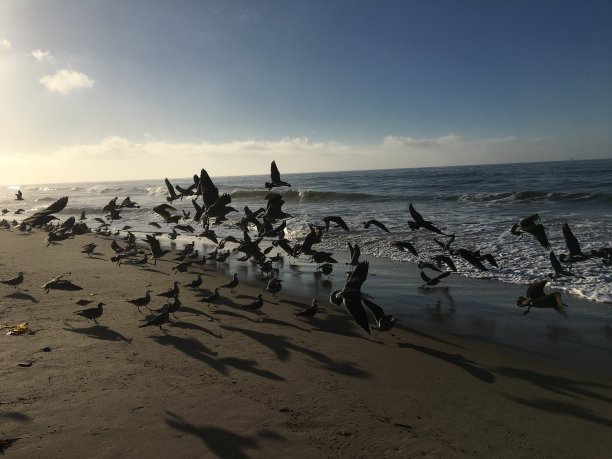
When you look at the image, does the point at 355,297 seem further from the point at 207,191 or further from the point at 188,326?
the point at 207,191

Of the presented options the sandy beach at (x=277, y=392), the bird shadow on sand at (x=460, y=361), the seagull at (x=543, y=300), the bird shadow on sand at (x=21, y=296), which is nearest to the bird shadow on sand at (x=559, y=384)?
the sandy beach at (x=277, y=392)

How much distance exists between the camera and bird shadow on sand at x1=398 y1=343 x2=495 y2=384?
4473 mm

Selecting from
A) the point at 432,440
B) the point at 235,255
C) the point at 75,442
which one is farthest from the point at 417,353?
the point at 235,255

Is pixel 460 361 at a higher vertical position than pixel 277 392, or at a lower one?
lower

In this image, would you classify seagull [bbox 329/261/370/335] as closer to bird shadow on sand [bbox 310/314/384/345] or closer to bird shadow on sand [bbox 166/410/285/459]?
bird shadow on sand [bbox 166/410/285/459]

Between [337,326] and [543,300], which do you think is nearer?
[543,300]

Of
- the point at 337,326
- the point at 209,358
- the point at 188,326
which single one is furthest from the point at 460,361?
the point at 188,326

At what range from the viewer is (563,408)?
383cm


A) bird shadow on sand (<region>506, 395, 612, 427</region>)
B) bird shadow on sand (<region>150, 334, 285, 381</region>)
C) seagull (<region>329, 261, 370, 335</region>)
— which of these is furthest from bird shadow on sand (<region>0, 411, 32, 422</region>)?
bird shadow on sand (<region>506, 395, 612, 427</region>)

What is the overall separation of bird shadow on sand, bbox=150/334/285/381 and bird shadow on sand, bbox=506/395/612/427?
235cm

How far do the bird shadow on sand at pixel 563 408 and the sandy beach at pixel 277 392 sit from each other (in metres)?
0.02

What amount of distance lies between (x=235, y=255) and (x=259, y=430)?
9.30 metres

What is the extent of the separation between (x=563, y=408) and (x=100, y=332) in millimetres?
5330

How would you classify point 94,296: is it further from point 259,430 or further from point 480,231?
point 480,231
